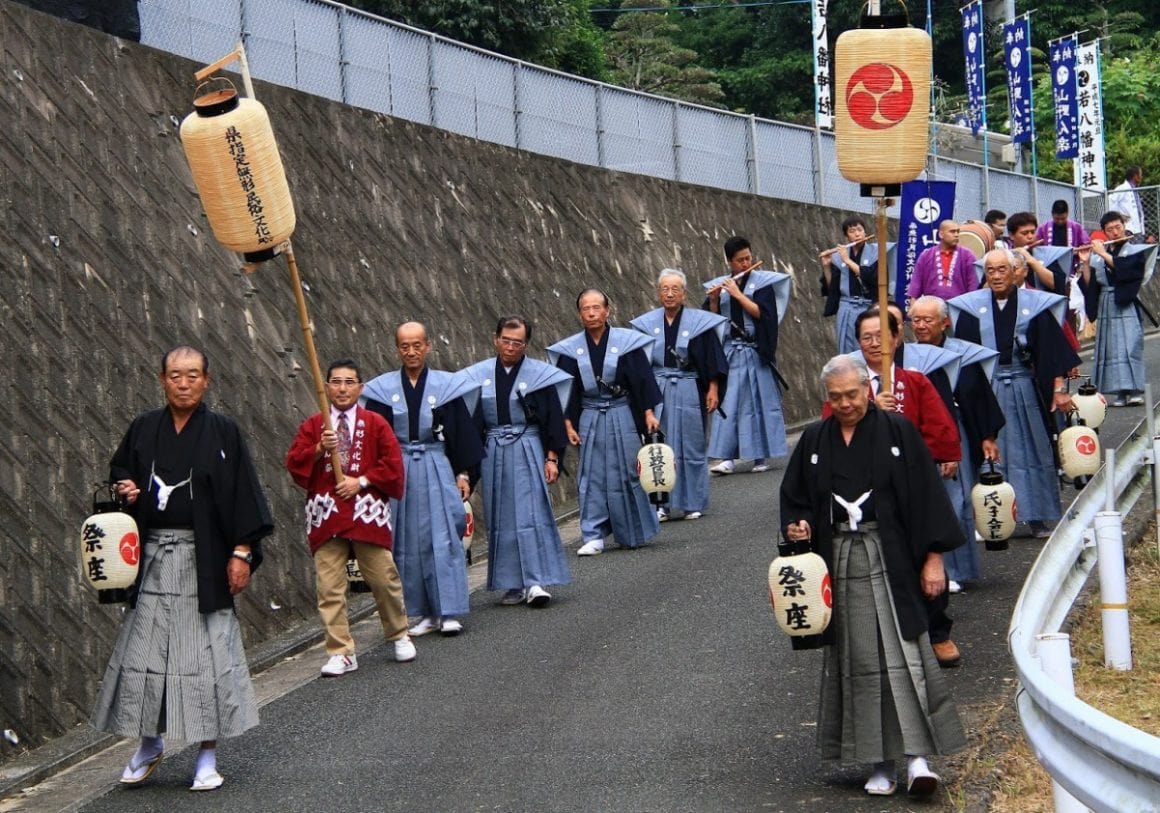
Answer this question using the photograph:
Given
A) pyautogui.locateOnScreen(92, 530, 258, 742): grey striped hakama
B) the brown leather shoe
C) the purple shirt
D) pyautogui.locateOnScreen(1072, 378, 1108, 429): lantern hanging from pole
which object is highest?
the purple shirt

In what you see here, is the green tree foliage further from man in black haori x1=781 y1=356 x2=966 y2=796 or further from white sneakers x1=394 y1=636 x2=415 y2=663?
man in black haori x1=781 y1=356 x2=966 y2=796

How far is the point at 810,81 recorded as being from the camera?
45781 mm

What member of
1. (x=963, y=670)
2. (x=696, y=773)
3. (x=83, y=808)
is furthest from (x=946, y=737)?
(x=83, y=808)

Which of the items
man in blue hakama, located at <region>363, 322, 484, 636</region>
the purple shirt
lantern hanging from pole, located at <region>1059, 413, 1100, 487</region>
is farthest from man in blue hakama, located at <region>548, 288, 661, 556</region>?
the purple shirt

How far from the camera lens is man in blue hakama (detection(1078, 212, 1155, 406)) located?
18.5m

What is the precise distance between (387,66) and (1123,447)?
975cm

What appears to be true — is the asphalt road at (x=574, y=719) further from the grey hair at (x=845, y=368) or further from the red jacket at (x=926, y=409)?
the grey hair at (x=845, y=368)

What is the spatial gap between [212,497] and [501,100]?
1178 centimetres

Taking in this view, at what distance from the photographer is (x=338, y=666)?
398 inches

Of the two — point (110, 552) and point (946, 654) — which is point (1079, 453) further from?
point (110, 552)

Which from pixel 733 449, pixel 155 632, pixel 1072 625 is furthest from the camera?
pixel 733 449

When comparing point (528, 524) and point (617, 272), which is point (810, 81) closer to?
point (617, 272)

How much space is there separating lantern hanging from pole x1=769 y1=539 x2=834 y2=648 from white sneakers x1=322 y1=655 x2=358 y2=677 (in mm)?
3681

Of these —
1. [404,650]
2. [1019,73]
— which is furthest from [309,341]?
[1019,73]
